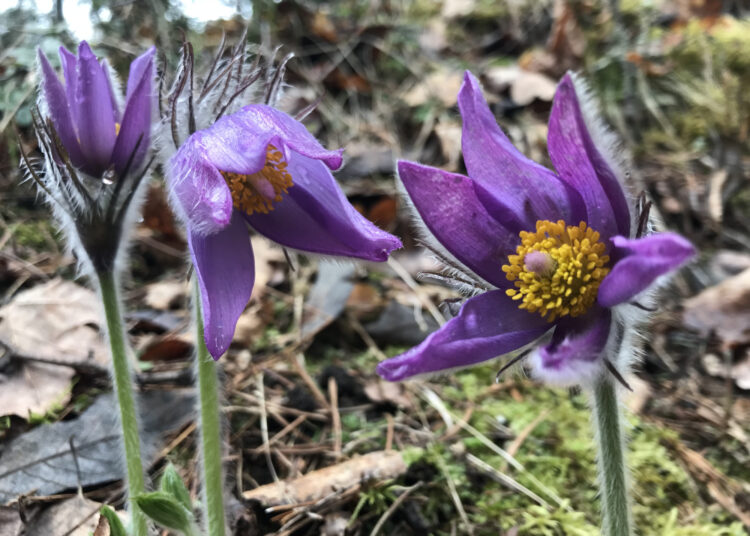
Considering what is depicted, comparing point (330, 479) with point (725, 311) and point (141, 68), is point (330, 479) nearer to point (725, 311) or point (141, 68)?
point (141, 68)

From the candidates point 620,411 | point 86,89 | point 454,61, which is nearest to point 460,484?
point 620,411

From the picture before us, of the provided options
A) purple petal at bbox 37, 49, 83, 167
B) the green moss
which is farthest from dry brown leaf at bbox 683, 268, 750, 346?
purple petal at bbox 37, 49, 83, 167

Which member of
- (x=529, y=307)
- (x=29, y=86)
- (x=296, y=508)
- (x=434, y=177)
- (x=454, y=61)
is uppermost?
(x=454, y=61)

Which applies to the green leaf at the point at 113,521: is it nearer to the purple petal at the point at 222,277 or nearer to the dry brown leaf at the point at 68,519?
the dry brown leaf at the point at 68,519

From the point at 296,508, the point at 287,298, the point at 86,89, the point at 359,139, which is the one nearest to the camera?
the point at 86,89

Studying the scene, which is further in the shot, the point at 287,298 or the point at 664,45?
the point at 664,45

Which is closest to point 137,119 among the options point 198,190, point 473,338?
point 198,190

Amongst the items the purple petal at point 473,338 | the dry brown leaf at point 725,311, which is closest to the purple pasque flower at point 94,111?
the purple petal at point 473,338

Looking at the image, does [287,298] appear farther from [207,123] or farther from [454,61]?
[454,61]
